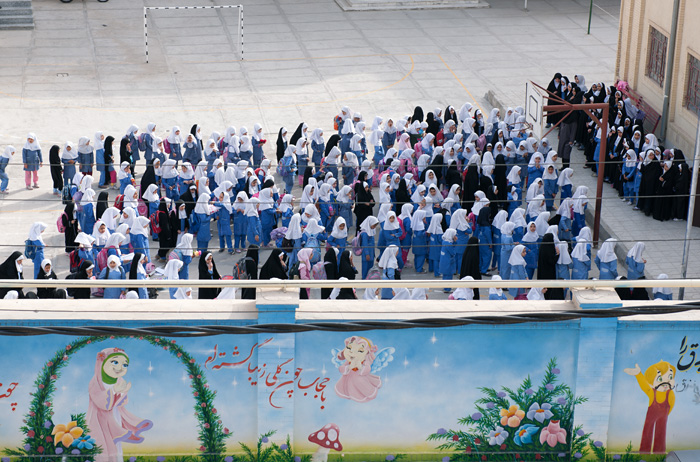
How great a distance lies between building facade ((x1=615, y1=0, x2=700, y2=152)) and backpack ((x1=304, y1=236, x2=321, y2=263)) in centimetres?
872

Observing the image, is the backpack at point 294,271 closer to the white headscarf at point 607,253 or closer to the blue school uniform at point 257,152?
the white headscarf at point 607,253

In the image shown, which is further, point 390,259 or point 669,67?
point 669,67

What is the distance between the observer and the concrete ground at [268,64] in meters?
26.7

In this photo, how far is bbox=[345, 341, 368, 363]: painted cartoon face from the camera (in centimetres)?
1007

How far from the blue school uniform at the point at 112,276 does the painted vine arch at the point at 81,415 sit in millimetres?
5666

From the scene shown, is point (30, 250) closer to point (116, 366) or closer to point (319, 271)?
point (319, 271)

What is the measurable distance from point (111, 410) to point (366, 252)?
8.63 metres

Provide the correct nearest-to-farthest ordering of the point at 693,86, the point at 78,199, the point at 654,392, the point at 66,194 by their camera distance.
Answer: the point at 654,392 < the point at 78,199 < the point at 66,194 < the point at 693,86

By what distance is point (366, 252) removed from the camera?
1827cm

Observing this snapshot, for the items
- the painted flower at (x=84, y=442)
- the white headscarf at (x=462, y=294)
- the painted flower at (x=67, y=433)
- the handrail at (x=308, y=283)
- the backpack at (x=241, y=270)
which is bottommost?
the backpack at (x=241, y=270)

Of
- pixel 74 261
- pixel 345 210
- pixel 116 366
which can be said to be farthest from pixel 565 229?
pixel 116 366

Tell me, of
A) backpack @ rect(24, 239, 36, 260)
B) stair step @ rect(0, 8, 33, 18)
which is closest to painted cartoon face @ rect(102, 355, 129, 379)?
backpack @ rect(24, 239, 36, 260)

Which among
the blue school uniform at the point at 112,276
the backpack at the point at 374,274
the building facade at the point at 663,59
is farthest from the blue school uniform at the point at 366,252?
the building facade at the point at 663,59

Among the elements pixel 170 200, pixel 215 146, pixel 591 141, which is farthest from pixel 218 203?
pixel 591 141
